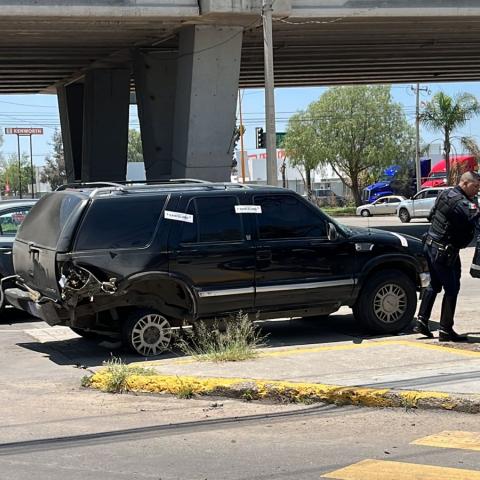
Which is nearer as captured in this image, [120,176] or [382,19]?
[382,19]

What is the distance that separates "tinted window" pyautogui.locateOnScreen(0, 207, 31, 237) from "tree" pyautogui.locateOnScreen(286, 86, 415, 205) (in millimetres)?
49851

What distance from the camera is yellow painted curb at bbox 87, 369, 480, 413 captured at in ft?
20.5

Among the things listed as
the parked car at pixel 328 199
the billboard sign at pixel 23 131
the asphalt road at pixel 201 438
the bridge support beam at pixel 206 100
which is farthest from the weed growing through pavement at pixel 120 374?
the billboard sign at pixel 23 131

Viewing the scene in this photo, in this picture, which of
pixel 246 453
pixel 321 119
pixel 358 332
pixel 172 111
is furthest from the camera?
pixel 321 119

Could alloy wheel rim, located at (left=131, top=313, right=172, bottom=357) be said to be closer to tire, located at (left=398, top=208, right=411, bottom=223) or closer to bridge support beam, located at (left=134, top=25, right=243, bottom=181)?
bridge support beam, located at (left=134, top=25, right=243, bottom=181)

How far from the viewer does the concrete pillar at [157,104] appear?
2570 cm

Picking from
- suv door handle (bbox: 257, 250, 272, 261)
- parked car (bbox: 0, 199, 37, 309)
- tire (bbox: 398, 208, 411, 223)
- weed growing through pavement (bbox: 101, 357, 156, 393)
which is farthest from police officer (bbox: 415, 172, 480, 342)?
tire (bbox: 398, 208, 411, 223)

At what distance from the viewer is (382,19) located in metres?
22.7

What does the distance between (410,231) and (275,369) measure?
2509 cm

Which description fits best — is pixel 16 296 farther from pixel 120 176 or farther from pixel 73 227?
pixel 120 176

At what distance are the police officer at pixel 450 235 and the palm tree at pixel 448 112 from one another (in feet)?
149

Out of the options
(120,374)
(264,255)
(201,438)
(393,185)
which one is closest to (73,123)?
(264,255)

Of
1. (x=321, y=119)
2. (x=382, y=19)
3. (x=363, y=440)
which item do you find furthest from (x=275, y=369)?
(x=321, y=119)

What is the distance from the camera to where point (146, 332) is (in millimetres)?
8570
